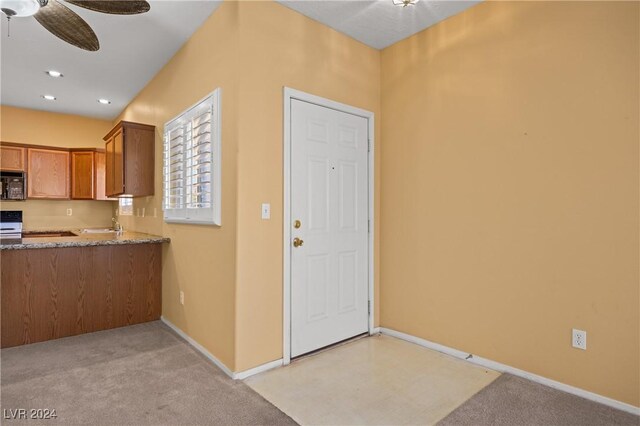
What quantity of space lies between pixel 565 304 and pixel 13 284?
172 inches

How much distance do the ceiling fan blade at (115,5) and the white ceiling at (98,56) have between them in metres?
0.92

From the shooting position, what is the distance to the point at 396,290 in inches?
A: 131

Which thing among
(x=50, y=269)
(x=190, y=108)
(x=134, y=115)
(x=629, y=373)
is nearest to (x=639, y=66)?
(x=629, y=373)

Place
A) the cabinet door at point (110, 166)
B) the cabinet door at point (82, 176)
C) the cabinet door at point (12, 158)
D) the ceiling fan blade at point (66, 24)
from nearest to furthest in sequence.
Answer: the ceiling fan blade at point (66, 24)
the cabinet door at point (110, 166)
the cabinet door at point (12, 158)
the cabinet door at point (82, 176)

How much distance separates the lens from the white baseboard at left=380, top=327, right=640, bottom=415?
6.91ft

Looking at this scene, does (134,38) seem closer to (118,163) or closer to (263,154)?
(118,163)

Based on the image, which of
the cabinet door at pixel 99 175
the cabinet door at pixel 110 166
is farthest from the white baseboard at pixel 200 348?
the cabinet door at pixel 99 175

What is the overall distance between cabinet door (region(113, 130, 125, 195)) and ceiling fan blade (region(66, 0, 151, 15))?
2157mm

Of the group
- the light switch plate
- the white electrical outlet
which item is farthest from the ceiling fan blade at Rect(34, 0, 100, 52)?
the white electrical outlet

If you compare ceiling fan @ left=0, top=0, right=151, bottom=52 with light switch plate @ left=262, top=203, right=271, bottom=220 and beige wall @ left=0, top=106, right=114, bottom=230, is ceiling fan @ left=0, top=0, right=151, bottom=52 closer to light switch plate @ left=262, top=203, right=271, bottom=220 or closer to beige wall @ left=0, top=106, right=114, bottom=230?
light switch plate @ left=262, top=203, right=271, bottom=220

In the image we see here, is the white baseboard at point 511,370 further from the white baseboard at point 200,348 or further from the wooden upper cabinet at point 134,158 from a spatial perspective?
the wooden upper cabinet at point 134,158

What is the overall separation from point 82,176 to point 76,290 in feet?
9.75

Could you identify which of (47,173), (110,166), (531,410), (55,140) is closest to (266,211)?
(531,410)

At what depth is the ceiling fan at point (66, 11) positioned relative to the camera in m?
1.84
